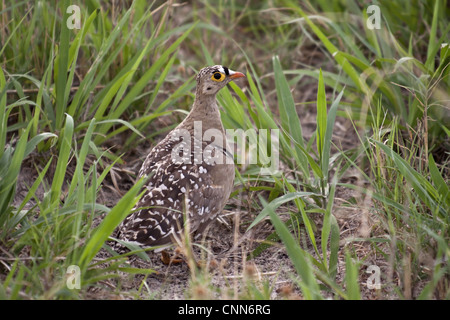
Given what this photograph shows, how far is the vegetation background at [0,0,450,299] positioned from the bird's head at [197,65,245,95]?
0.17m

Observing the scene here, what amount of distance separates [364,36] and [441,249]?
8.96 ft

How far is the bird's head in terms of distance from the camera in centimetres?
416

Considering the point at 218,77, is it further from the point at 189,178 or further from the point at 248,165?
the point at 189,178

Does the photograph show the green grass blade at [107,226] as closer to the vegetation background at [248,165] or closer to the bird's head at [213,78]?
the vegetation background at [248,165]

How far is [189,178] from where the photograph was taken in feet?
12.2

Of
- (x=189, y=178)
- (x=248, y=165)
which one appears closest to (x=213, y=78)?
(x=248, y=165)

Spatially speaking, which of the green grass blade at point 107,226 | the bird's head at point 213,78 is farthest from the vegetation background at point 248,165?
the bird's head at point 213,78

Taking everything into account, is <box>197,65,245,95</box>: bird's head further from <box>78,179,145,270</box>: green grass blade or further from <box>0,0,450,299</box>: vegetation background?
<box>78,179,145,270</box>: green grass blade

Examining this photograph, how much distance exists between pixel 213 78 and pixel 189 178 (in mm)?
820

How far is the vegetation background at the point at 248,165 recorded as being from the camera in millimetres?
3084

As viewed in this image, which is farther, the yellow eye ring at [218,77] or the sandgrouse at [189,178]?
the yellow eye ring at [218,77]

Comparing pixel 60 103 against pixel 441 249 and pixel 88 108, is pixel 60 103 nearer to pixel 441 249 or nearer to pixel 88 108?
pixel 88 108

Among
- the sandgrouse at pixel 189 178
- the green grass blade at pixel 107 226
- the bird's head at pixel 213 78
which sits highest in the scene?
the bird's head at pixel 213 78

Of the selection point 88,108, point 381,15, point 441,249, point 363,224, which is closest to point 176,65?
point 88,108
